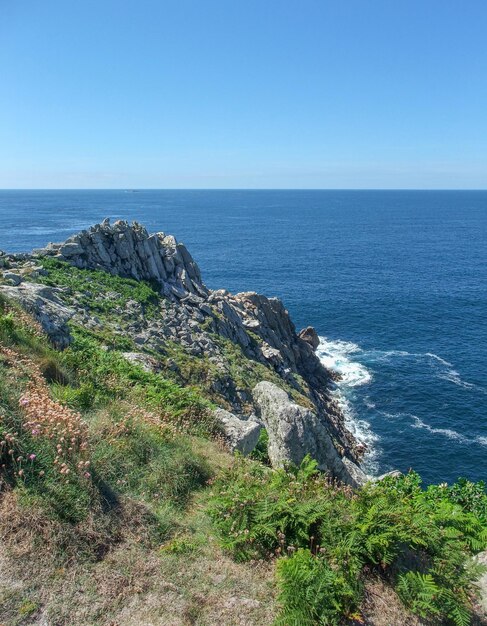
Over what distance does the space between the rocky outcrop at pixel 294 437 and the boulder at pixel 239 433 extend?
0.64 meters

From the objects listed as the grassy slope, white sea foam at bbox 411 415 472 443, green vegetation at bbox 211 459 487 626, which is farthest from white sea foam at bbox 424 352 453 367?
the grassy slope

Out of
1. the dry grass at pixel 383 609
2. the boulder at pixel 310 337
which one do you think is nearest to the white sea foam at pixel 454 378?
the boulder at pixel 310 337

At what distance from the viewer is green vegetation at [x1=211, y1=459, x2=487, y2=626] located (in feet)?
25.1

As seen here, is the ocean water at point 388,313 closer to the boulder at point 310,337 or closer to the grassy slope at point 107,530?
the boulder at point 310,337

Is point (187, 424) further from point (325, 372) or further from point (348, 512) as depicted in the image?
point (325, 372)

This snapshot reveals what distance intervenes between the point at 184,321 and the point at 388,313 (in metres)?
44.8

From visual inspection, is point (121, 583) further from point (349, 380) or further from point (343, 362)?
point (343, 362)

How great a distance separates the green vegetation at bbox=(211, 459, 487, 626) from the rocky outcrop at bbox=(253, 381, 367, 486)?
4.93m

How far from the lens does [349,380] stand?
173 feet

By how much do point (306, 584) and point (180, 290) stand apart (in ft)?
119

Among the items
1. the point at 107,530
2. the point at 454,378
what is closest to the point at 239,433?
the point at 107,530

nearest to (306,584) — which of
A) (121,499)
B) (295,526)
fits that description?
(295,526)

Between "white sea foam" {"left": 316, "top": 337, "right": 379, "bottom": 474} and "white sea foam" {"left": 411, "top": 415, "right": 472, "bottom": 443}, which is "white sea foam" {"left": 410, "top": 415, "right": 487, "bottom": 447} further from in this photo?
"white sea foam" {"left": 316, "top": 337, "right": 379, "bottom": 474}

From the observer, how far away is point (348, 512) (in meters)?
9.37
